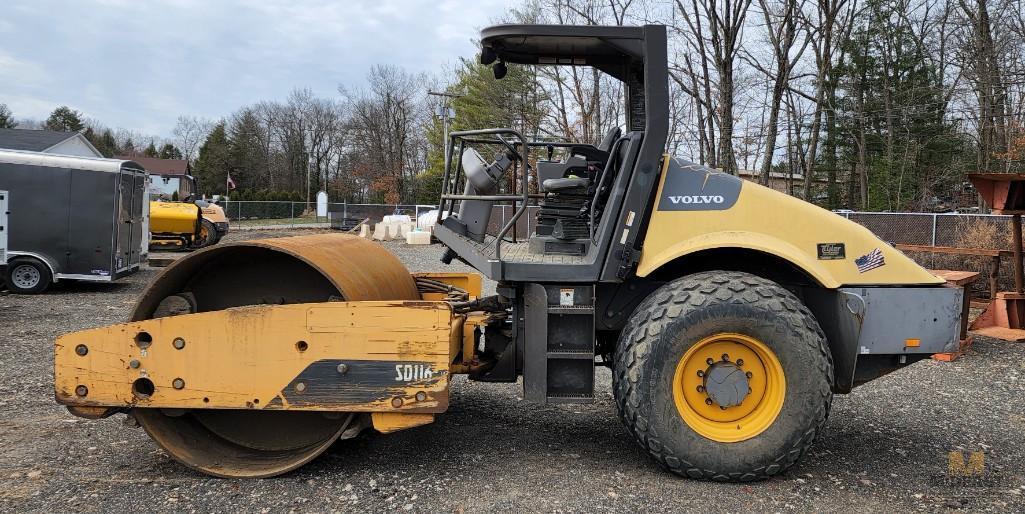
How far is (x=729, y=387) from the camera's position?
4.05m

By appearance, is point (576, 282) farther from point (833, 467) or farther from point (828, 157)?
point (828, 157)

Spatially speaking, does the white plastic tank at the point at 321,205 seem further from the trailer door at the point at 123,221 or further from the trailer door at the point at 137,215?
the trailer door at the point at 123,221

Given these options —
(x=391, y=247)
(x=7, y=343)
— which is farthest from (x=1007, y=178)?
(x=391, y=247)

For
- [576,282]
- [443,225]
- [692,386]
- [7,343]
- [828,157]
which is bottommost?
[7,343]

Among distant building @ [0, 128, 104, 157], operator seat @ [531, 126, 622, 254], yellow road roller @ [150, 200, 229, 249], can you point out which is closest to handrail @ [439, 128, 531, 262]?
operator seat @ [531, 126, 622, 254]

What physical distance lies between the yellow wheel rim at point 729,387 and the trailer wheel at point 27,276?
1255 cm

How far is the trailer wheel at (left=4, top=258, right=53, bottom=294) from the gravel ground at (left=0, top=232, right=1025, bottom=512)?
7.44 metres

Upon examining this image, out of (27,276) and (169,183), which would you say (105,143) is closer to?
(169,183)

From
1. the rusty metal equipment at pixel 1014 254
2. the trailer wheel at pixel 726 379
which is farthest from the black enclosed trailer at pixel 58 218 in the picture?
the rusty metal equipment at pixel 1014 254

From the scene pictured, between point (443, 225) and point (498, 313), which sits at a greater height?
point (443, 225)

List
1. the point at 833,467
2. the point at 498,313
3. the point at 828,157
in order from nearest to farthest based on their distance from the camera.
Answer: the point at 833,467 < the point at 498,313 < the point at 828,157

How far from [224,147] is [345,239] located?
69.8 meters

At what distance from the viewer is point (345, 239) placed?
5.02 metres

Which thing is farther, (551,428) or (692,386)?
(551,428)
